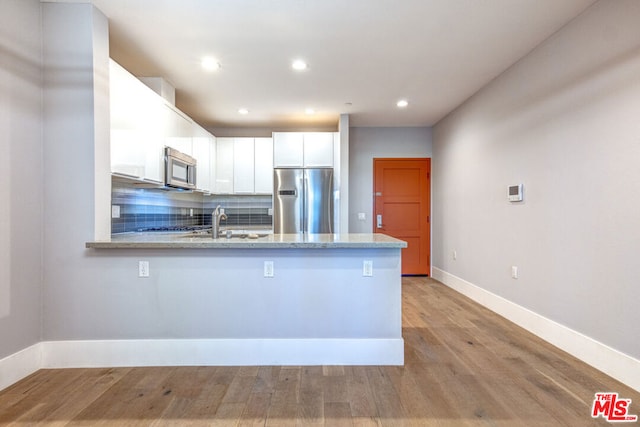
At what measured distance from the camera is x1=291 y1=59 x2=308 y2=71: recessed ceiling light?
10.1 ft

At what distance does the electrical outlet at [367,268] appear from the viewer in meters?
2.37

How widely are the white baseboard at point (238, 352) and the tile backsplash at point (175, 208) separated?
45.3 inches

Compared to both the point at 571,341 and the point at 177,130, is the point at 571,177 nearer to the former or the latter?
the point at 571,341

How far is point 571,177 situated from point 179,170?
3.55 m

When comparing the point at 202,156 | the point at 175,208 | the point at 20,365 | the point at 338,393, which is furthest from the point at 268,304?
the point at 202,156

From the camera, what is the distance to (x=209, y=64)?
10.3 feet

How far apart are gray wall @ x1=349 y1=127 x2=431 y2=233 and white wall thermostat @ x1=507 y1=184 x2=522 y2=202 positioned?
2.44m

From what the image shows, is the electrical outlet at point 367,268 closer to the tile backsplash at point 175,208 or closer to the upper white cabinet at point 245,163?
the tile backsplash at point 175,208

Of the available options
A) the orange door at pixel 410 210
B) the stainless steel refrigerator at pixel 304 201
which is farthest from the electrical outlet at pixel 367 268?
the orange door at pixel 410 210

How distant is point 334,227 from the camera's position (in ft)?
15.9

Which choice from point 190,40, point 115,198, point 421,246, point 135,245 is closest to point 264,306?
point 135,245

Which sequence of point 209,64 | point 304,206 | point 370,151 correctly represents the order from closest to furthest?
point 209,64
point 304,206
point 370,151

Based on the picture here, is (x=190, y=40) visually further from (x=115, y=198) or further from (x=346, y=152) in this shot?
(x=346, y=152)

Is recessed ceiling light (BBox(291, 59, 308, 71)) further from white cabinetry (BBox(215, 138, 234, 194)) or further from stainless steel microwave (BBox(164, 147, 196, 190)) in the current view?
white cabinetry (BBox(215, 138, 234, 194))
